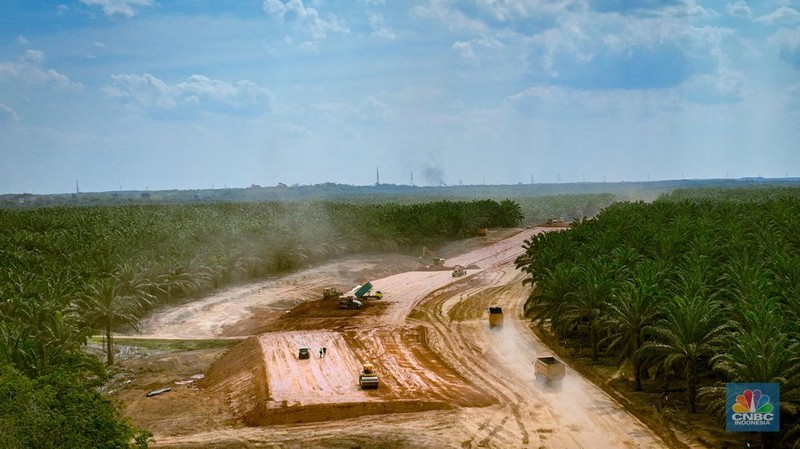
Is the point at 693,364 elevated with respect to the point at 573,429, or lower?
elevated

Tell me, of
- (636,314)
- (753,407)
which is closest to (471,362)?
(636,314)

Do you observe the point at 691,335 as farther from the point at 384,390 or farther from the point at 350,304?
the point at 350,304

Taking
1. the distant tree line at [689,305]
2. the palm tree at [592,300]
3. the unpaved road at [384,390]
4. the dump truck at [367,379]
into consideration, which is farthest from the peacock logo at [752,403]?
the dump truck at [367,379]

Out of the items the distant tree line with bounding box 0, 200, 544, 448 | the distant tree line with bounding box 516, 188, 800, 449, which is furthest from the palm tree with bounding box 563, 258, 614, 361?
the distant tree line with bounding box 0, 200, 544, 448

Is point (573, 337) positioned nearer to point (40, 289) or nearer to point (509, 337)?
point (509, 337)

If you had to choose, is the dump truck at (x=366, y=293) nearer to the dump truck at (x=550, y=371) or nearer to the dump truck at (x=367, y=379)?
the dump truck at (x=367, y=379)

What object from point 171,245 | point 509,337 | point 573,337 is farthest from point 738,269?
point 171,245

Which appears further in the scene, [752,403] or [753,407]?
[753,407]
